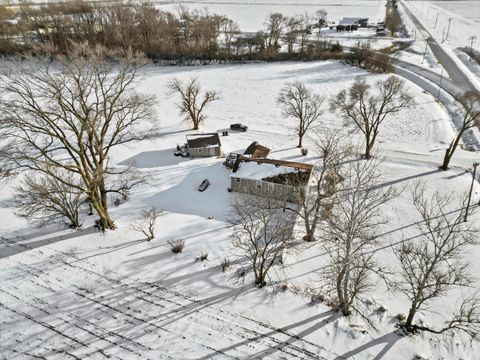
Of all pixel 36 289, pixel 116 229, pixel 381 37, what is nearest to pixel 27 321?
pixel 36 289

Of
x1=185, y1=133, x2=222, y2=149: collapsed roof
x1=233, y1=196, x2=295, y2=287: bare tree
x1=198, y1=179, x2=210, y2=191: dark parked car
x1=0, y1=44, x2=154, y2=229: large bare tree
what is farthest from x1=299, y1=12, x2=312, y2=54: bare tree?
x1=0, y1=44, x2=154, y2=229: large bare tree

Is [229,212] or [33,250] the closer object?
[33,250]

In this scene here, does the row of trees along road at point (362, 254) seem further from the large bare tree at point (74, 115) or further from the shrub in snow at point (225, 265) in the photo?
the large bare tree at point (74, 115)

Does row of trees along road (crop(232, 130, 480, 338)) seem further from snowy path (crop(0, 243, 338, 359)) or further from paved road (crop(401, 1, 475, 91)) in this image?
paved road (crop(401, 1, 475, 91))

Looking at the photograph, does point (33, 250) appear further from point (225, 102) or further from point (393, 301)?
point (225, 102)

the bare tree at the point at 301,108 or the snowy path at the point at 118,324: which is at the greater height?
the bare tree at the point at 301,108

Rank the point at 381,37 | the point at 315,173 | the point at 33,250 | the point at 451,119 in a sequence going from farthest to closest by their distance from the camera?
the point at 381,37 < the point at 451,119 < the point at 315,173 < the point at 33,250

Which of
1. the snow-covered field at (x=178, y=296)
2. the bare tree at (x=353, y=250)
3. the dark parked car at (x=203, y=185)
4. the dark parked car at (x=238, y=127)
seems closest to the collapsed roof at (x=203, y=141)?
the snow-covered field at (x=178, y=296)

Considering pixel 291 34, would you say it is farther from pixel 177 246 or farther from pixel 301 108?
pixel 177 246
